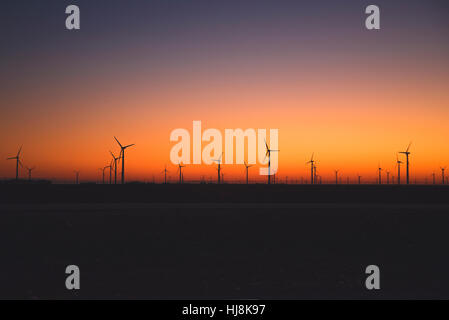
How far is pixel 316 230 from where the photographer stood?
49500 mm

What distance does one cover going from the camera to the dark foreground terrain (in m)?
26.8

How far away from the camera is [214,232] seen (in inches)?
1889

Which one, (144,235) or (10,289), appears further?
(144,235)

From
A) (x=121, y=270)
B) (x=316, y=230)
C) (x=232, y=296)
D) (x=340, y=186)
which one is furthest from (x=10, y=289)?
(x=340, y=186)

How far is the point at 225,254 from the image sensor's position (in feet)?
125

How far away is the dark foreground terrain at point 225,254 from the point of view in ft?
87.9
